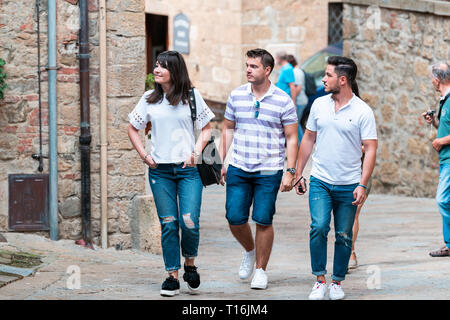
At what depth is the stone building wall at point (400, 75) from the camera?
466 inches

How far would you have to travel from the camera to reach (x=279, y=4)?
20.3 meters

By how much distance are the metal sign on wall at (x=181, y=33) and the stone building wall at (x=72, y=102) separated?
10.2 metres

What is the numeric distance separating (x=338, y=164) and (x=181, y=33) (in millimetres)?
13045

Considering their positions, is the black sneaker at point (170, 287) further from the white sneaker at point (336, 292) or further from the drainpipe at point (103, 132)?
the drainpipe at point (103, 132)

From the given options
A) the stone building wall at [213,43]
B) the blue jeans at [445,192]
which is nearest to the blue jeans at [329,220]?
the blue jeans at [445,192]

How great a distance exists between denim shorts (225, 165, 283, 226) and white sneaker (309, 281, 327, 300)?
68 cm

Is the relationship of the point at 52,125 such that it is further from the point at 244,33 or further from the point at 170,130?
the point at 244,33

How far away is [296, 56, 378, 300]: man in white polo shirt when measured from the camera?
619 cm

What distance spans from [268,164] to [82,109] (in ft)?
7.88

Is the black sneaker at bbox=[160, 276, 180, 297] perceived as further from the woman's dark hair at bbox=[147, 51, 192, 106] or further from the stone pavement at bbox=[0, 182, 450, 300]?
the woman's dark hair at bbox=[147, 51, 192, 106]

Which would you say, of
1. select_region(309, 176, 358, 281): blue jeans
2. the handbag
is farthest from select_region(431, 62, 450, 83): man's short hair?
the handbag

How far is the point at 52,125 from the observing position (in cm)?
841
